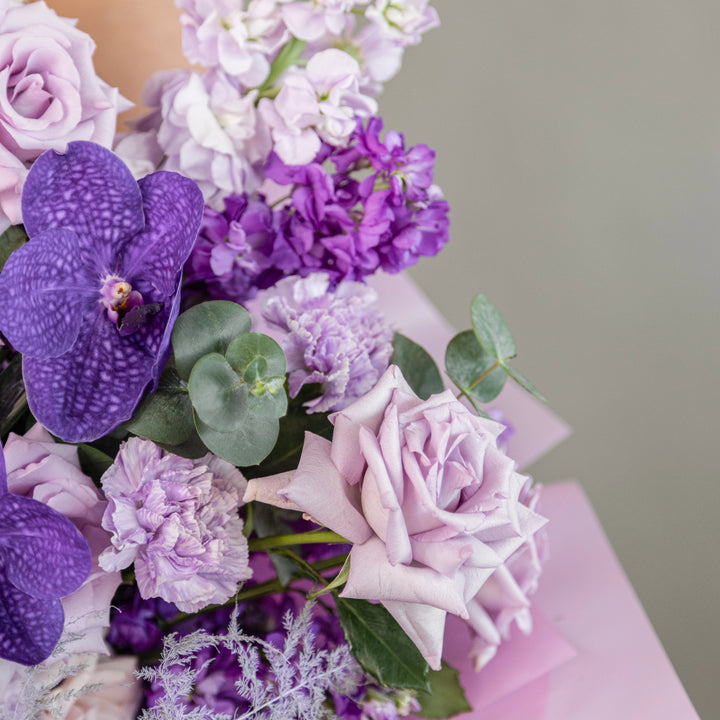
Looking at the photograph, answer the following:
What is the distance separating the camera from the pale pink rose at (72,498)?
42 centimetres

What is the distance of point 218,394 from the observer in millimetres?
406

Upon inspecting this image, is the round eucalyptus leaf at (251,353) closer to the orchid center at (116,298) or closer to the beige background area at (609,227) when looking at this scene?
the orchid center at (116,298)

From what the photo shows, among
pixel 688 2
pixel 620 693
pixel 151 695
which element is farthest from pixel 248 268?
pixel 688 2

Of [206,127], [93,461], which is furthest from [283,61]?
[93,461]

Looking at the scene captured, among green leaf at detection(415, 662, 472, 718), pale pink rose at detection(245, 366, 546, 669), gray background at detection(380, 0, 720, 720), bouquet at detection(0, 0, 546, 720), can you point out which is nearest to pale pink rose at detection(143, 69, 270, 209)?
bouquet at detection(0, 0, 546, 720)

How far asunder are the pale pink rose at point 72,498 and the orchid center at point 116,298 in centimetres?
8

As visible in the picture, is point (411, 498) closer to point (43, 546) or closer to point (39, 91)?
point (43, 546)

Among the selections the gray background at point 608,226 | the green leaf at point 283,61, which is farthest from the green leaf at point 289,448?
the gray background at point 608,226

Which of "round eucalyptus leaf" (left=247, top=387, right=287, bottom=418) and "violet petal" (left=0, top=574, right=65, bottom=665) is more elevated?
"round eucalyptus leaf" (left=247, top=387, right=287, bottom=418)

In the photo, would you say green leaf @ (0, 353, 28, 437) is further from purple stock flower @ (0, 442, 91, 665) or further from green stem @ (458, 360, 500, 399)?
green stem @ (458, 360, 500, 399)

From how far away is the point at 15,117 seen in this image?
0.44 meters

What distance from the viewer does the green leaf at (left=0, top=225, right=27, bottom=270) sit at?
452 millimetres

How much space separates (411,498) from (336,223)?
0.70 feet

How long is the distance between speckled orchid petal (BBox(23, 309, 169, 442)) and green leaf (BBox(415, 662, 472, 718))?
0.29 m
